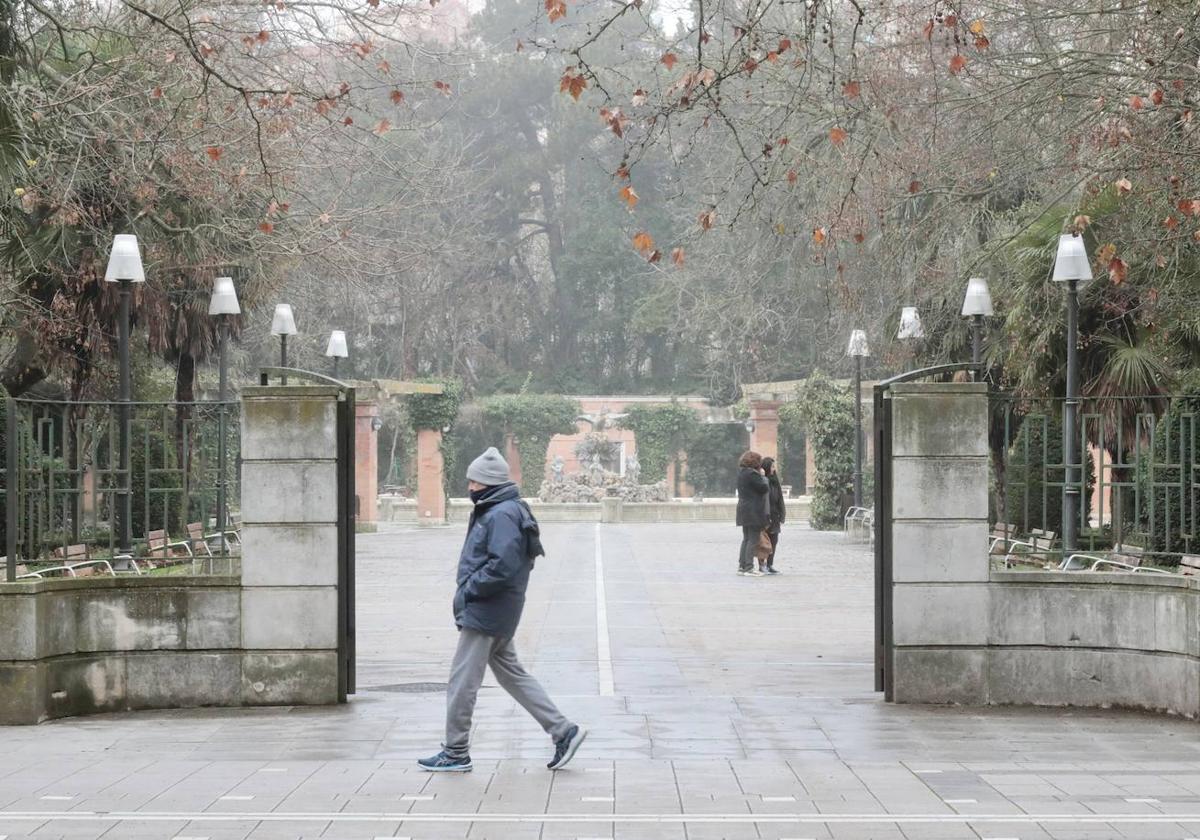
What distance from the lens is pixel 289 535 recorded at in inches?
419

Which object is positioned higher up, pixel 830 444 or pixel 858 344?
pixel 858 344

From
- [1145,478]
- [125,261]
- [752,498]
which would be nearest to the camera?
[1145,478]

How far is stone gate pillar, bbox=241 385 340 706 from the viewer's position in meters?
10.6

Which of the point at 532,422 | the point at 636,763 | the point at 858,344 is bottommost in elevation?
the point at 636,763

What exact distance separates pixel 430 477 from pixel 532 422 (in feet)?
39.5

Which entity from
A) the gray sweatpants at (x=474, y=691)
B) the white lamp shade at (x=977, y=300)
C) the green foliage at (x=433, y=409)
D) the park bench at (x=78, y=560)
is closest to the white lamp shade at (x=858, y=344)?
the white lamp shade at (x=977, y=300)

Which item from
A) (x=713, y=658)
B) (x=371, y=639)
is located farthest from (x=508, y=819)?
(x=371, y=639)

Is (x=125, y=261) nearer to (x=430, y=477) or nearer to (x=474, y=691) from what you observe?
(x=474, y=691)

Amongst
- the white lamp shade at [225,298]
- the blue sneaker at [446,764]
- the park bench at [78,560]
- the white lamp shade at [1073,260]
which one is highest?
the white lamp shade at [225,298]

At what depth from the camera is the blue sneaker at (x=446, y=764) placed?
27.7 feet

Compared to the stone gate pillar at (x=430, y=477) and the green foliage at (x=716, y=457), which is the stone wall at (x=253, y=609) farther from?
the green foliage at (x=716, y=457)

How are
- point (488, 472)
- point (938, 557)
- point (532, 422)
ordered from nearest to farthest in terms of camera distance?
point (488, 472) < point (938, 557) < point (532, 422)

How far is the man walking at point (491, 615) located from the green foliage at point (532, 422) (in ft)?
151

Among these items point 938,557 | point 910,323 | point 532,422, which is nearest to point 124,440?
point 938,557
